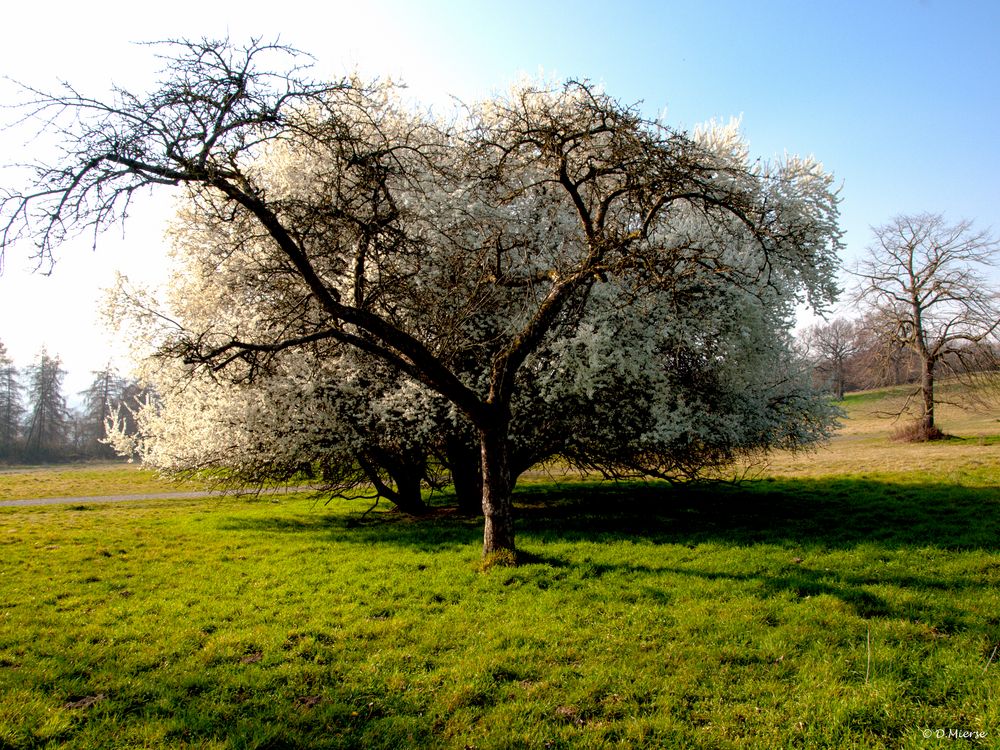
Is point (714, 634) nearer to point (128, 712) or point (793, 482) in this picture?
point (128, 712)

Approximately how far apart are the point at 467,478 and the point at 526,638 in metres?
9.59

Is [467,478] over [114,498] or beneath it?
over

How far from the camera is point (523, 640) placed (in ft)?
20.4

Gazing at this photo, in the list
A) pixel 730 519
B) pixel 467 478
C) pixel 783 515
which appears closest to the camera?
pixel 730 519

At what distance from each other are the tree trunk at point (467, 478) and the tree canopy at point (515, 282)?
100 cm

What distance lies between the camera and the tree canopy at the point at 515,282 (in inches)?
357

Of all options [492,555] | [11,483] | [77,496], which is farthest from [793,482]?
[11,483]

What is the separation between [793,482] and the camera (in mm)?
19406

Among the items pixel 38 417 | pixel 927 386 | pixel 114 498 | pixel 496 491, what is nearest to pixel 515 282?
pixel 496 491

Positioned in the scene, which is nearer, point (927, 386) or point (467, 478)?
point (467, 478)

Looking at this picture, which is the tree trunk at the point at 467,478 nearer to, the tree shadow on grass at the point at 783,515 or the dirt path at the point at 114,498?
the tree shadow on grass at the point at 783,515

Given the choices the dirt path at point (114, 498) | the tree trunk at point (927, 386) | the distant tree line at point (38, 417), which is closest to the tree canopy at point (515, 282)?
the dirt path at point (114, 498)

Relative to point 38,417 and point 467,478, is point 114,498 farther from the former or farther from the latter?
point 38,417

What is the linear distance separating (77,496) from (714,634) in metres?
25.3
